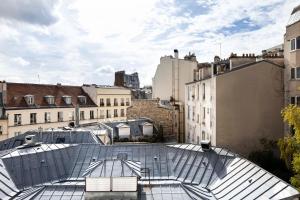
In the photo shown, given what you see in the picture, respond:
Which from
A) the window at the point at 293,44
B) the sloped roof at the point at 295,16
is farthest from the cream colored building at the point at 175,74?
the window at the point at 293,44

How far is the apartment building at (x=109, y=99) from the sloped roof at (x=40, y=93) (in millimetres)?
1172

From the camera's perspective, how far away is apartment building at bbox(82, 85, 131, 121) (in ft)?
176

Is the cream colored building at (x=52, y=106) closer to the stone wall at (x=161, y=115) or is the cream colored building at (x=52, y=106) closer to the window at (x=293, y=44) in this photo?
the stone wall at (x=161, y=115)

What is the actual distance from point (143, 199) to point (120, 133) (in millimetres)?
21919

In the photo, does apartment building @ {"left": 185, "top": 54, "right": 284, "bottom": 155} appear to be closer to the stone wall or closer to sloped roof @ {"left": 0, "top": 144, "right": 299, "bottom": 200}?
sloped roof @ {"left": 0, "top": 144, "right": 299, "bottom": 200}

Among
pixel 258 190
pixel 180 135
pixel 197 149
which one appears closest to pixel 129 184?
pixel 258 190

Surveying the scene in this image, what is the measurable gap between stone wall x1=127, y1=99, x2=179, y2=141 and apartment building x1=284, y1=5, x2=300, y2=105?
1795 centimetres

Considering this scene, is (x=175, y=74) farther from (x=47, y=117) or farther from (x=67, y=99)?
(x=47, y=117)

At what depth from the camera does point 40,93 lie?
1853 inches

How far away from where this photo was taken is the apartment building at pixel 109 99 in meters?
53.6

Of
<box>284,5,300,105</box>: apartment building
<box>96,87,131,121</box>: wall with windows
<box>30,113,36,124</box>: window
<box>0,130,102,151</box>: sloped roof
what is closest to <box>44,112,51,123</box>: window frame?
<box>30,113,36,124</box>: window

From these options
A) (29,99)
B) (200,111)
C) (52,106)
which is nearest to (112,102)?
(52,106)

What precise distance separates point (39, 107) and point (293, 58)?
3371 cm

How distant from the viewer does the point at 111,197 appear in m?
14.7
